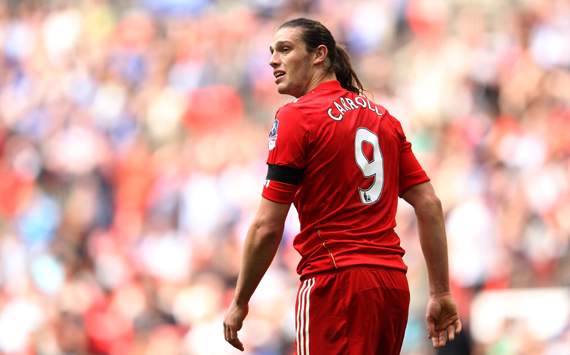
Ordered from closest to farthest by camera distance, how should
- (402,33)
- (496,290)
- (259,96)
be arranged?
(496,290) < (402,33) < (259,96)

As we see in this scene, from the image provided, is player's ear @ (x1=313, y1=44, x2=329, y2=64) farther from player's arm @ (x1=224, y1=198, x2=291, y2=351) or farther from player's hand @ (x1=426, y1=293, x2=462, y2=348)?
player's hand @ (x1=426, y1=293, x2=462, y2=348)

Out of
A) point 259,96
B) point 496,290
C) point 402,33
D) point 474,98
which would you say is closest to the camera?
point 496,290

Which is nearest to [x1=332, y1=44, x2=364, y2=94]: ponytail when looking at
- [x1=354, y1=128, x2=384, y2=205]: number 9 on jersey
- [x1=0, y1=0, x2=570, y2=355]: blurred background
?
[x1=354, y1=128, x2=384, y2=205]: number 9 on jersey

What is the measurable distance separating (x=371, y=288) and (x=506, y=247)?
15.8 ft

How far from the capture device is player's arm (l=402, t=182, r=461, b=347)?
4598 millimetres

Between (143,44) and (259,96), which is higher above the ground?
(143,44)

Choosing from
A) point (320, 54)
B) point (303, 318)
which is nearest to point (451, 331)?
point (303, 318)

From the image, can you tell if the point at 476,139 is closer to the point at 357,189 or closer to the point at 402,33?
the point at 402,33

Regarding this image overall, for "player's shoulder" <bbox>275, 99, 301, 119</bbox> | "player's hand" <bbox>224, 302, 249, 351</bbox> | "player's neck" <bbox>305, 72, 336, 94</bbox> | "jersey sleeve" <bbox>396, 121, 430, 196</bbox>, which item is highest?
"player's neck" <bbox>305, 72, 336, 94</bbox>

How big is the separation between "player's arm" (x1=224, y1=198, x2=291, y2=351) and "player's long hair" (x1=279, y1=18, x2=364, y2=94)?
2.40ft

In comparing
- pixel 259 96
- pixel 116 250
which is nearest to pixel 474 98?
pixel 259 96

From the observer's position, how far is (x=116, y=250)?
11.8 metres

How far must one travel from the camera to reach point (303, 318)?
4340mm

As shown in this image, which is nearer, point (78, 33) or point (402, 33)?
point (402, 33)
